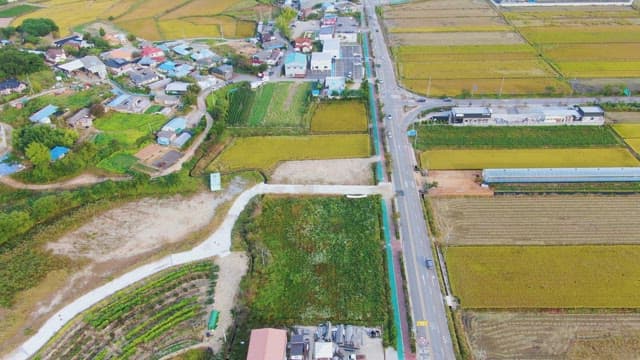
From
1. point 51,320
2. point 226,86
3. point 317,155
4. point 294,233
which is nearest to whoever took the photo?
point 51,320

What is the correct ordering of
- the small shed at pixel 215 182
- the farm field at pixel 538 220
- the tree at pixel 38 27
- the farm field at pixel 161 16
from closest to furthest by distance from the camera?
the farm field at pixel 538 220 → the small shed at pixel 215 182 → the tree at pixel 38 27 → the farm field at pixel 161 16

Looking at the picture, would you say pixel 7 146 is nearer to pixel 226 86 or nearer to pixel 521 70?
pixel 226 86

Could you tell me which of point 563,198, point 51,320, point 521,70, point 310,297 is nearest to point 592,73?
point 521,70

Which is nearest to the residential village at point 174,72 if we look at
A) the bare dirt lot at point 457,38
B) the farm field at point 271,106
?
the farm field at point 271,106

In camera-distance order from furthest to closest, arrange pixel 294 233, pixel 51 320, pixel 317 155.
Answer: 1. pixel 317 155
2. pixel 294 233
3. pixel 51 320

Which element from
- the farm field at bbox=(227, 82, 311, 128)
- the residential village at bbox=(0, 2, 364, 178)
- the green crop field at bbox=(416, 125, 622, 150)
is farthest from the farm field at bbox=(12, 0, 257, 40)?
the green crop field at bbox=(416, 125, 622, 150)

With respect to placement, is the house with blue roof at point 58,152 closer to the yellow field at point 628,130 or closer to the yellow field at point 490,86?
Result: the yellow field at point 490,86
